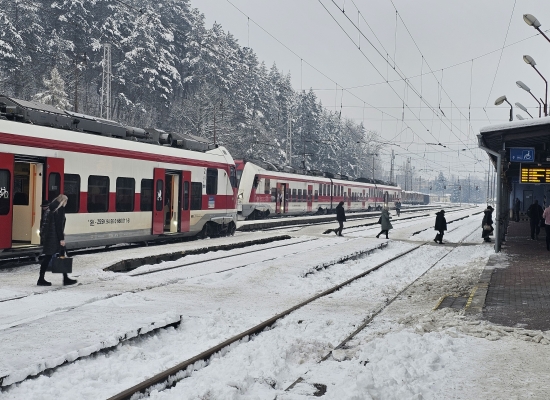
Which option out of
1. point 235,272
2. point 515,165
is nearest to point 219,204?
point 235,272

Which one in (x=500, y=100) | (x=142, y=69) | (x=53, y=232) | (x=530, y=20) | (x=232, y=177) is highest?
(x=142, y=69)

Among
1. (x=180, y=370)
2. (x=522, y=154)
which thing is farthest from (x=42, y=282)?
(x=522, y=154)

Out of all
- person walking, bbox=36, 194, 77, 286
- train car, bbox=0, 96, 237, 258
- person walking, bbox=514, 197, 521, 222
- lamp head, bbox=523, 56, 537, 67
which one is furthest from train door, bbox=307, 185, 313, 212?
person walking, bbox=36, 194, 77, 286

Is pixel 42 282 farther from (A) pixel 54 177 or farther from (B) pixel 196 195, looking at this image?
(B) pixel 196 195

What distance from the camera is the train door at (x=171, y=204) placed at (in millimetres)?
19359

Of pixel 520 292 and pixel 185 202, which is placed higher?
pixel 185 202

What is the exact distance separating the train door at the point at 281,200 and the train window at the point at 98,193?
76.1ft

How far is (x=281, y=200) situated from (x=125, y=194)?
2328 cm

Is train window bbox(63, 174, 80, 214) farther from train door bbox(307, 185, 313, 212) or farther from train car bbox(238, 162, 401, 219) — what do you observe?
train door bbox(307, 185, 313, 212)

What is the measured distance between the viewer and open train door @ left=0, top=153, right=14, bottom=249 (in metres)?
12.4

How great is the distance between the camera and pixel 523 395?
18.3ft

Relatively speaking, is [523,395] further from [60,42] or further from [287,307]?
[60,42]

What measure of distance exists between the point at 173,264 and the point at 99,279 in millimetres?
3144

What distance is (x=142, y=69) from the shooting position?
210 feet
